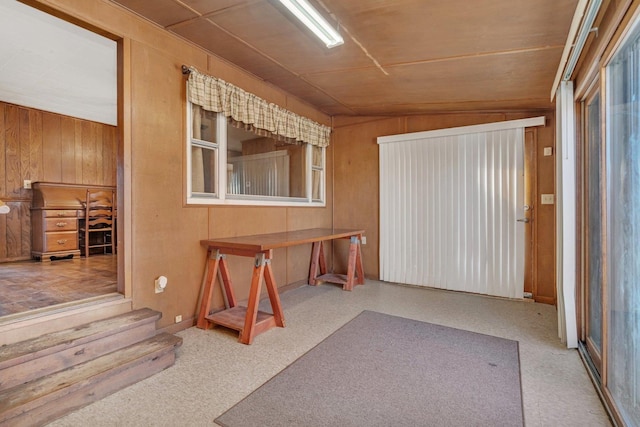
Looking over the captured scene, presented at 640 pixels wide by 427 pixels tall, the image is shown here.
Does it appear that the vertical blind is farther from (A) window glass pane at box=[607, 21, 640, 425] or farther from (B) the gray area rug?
(A) window glass pane at box=[607, 21, 640, 425]

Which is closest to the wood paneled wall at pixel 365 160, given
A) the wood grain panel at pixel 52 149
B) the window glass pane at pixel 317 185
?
the window glass pane at pixel 317 185

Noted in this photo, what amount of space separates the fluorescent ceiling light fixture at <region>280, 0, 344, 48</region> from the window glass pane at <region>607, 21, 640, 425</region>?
65.8 inches

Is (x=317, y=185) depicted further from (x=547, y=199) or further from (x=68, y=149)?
(x=68, y=149)

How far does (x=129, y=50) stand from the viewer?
2473 millimetres

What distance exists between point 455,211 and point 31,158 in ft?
20.4

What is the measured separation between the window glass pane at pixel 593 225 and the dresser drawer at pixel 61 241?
6.36m

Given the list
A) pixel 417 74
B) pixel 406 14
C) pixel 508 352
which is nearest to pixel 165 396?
pixel 508 352

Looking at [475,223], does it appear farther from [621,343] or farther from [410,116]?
[621,343]

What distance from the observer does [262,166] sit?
4074mm

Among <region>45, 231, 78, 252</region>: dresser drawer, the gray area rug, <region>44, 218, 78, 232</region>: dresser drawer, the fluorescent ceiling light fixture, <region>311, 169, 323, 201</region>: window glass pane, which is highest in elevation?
the fluorescent ceiling light fixture

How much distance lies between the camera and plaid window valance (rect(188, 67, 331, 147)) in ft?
9.64

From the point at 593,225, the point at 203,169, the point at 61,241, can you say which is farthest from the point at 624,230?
the point at 61,241

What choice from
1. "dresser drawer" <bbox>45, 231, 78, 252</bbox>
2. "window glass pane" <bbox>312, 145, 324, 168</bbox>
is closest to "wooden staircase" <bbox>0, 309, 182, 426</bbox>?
"window glass pane" <bbox>312, 145, 324, 168</bbox>

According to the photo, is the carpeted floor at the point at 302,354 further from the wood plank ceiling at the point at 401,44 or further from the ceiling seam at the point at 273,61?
the ceiling seam at the point at 273,61
